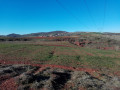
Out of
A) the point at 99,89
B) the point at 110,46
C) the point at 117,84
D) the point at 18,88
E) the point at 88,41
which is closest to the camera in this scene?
the point at 18,88

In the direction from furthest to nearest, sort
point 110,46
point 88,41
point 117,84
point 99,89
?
1. point 88,41
2. point 110,46
3. point 117,84
4. point 99,89

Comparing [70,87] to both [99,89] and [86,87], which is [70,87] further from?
[99,89]

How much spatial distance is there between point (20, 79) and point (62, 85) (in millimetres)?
2898

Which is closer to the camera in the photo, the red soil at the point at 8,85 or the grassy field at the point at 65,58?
the red soil at the point at 8,85

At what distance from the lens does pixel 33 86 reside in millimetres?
6461

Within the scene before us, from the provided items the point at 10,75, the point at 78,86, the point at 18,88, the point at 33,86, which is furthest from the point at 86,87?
the point at 10,75

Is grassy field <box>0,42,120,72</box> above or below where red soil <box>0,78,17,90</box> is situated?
below

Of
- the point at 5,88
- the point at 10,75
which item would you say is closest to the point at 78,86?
the point at 5,88

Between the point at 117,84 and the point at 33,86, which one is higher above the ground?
the point at 33,86

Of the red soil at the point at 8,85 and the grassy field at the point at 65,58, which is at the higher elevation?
the red soil at the point at 8,85

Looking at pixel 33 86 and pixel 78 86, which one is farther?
pixel 78 86

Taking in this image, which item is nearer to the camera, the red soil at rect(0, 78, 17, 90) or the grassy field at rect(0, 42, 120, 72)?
the red soil at rect(0, 78, 17, 90)

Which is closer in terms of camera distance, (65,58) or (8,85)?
(8,85)

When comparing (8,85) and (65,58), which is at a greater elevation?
(8,85)
